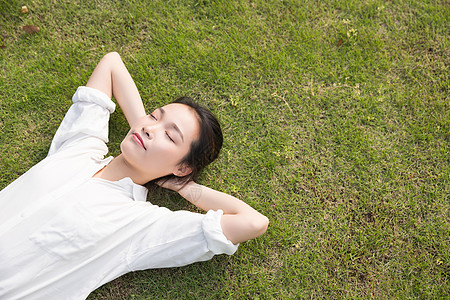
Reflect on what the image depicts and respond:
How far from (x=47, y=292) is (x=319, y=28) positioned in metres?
3.47

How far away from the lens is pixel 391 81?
3.71 meters

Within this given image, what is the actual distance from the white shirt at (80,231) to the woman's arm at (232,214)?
0.08 m

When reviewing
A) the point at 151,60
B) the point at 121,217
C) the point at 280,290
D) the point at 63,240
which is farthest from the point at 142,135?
the point at 280,290

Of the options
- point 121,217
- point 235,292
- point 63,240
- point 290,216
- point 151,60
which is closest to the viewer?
point 63,240

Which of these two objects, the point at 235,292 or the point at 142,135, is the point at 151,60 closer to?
the point at 142,135

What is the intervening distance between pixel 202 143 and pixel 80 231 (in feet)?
3.57

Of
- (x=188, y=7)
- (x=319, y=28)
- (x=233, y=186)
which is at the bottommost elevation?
(x=233, y=186)

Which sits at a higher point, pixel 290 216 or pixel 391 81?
pixel 391 81

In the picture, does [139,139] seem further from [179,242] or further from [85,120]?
[179,242]

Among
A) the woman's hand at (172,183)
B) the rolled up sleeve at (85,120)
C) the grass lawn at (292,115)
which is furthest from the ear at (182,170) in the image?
the rolled up sleeve at (85,120)

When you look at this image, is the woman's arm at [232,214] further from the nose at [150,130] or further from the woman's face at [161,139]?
the nose at [150,130]

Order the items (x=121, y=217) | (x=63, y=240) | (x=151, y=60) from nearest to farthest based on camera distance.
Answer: (x=63, y=240)
(x=121, y=217)
(x=151, y=60)

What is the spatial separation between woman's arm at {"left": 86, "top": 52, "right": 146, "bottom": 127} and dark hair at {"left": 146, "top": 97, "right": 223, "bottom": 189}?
0.44 metres

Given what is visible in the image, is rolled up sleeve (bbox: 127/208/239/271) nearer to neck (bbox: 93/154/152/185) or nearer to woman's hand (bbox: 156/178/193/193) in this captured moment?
woman's hand (bbox: 156/178/193/193)
